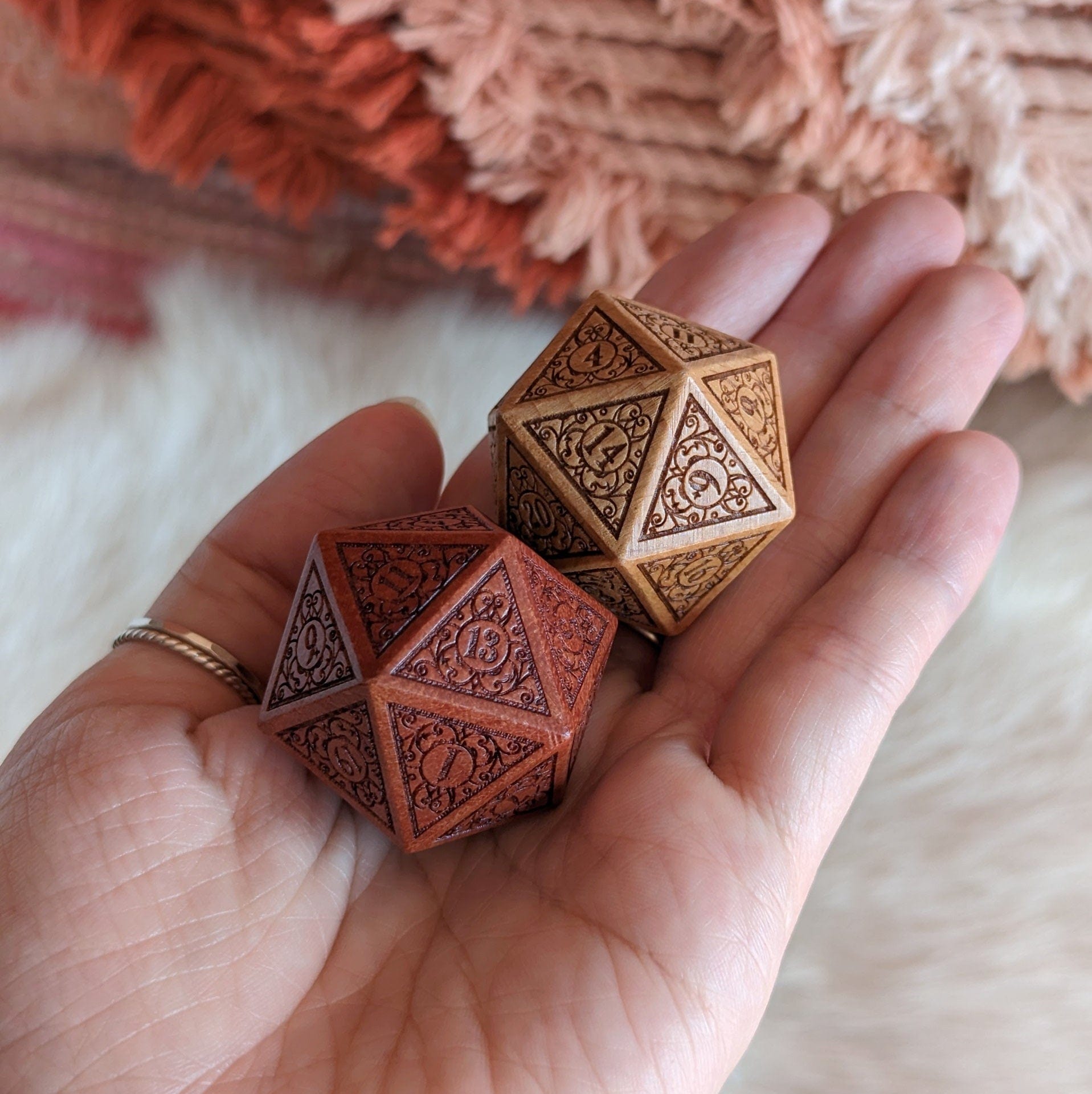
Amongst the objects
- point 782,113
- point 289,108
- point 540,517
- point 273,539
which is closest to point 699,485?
point 540,517

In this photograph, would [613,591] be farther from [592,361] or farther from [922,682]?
[922,682]

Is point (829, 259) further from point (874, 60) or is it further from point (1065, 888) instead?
point (1065, 888)

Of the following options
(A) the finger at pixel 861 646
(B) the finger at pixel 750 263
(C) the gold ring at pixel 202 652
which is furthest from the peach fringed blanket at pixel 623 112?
(C) the gold ring at pixel 202 652

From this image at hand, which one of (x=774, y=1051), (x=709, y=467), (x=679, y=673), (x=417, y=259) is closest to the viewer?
(x=709, y=467)

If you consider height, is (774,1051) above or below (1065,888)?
below

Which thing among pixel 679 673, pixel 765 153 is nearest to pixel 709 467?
pixel 679 673

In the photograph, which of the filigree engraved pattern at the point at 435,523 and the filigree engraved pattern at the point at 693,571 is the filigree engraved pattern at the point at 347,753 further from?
the filigree engraved pattern at the point at 693,571

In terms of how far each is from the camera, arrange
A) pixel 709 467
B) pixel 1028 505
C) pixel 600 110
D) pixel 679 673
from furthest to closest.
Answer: pixel 1028 505 < pixel 600 110 < pixel 679 673 < pixel 709 467
